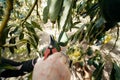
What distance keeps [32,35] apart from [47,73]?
720 millimetres

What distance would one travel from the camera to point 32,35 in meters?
1.50

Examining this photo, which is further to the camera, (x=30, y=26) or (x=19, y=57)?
(x=19, y=57)

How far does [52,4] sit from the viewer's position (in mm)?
772

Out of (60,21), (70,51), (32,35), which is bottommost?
(70,51)

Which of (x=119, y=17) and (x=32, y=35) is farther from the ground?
(x=119, y=17)

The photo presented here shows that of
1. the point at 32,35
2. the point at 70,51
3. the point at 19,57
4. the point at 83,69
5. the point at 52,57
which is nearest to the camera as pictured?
the point at 52,57

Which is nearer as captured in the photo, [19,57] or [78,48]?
[78,48]

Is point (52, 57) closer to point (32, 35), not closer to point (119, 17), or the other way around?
point (119, 17)

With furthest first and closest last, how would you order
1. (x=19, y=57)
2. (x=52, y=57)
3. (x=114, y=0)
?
(x=19, y=57) < (x=52, y=57) < (x=114, y=0)

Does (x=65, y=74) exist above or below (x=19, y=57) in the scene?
above

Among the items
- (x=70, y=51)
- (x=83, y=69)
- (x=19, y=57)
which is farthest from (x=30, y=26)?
(x=19, y=57)

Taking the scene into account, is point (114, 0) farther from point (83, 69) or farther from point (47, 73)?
point (83, 69)

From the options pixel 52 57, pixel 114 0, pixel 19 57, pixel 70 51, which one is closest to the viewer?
pixel 114 0

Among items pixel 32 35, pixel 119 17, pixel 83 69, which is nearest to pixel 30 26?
pixel 32 35
